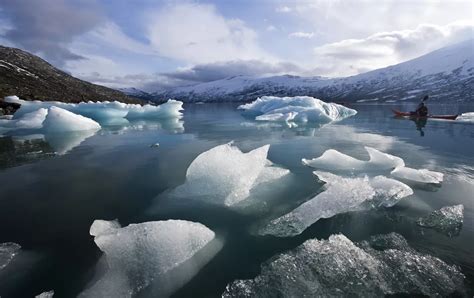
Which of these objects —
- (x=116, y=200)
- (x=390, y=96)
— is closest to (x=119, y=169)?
(x=116, y=200)

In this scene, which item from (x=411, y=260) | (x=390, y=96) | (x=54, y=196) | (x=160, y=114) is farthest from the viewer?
(x=390, y=96)

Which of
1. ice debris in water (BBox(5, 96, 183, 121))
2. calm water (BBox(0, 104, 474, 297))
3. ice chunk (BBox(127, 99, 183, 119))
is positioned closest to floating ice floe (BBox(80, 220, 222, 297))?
calm water (BBox(0, 104, 474, 297))

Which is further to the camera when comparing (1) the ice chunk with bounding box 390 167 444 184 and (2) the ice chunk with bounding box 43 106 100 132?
(2) the ice chunk with bounding box 43 106 100 132

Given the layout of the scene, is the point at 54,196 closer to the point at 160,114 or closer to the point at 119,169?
the point at 119,169

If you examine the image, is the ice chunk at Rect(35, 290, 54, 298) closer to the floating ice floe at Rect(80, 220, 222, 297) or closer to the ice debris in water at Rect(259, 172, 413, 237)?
the floating ice floe at Rect(80, 220, 222, 297)

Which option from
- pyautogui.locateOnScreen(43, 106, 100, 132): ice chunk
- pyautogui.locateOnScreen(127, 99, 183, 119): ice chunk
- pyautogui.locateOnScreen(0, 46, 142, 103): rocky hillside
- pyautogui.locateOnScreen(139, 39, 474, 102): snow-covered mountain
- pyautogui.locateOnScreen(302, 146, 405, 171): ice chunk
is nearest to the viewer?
pyautogui.locateOnScreen(302, 146, 405, 171): ice chunk

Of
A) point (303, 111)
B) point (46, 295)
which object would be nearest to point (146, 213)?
point (46, 295)

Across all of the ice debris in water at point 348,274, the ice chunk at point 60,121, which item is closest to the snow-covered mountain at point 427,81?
the ice chunk at point 60,121
